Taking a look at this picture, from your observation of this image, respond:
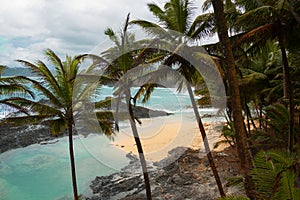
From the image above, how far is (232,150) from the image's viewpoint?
16891mm

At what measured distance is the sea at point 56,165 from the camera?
15.4 metres

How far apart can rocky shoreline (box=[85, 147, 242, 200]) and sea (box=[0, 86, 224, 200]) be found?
1.27 metres

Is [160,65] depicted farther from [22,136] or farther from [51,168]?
[22,136]

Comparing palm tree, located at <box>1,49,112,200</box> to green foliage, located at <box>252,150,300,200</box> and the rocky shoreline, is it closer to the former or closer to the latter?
the rocky shoreline

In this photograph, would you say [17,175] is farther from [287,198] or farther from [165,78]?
[287,198]

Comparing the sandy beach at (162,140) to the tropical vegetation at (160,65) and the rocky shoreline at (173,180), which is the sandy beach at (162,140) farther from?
the tropical vegetation at (160,65)

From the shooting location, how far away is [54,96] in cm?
938

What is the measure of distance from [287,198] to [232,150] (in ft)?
46.9

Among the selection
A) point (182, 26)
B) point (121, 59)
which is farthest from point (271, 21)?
point (121, 59)

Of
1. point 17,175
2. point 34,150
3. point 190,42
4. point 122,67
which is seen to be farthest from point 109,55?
point 34,150

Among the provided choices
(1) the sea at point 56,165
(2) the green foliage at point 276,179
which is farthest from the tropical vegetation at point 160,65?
(1) the sea at point 56,165

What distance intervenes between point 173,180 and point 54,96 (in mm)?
7688

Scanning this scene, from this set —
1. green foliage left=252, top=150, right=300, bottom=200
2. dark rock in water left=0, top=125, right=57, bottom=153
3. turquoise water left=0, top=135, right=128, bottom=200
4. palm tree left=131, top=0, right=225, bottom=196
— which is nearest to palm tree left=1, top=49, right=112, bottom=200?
palm tree left=131, top=0, right=225, bottom=196

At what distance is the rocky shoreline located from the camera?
11688 mm
